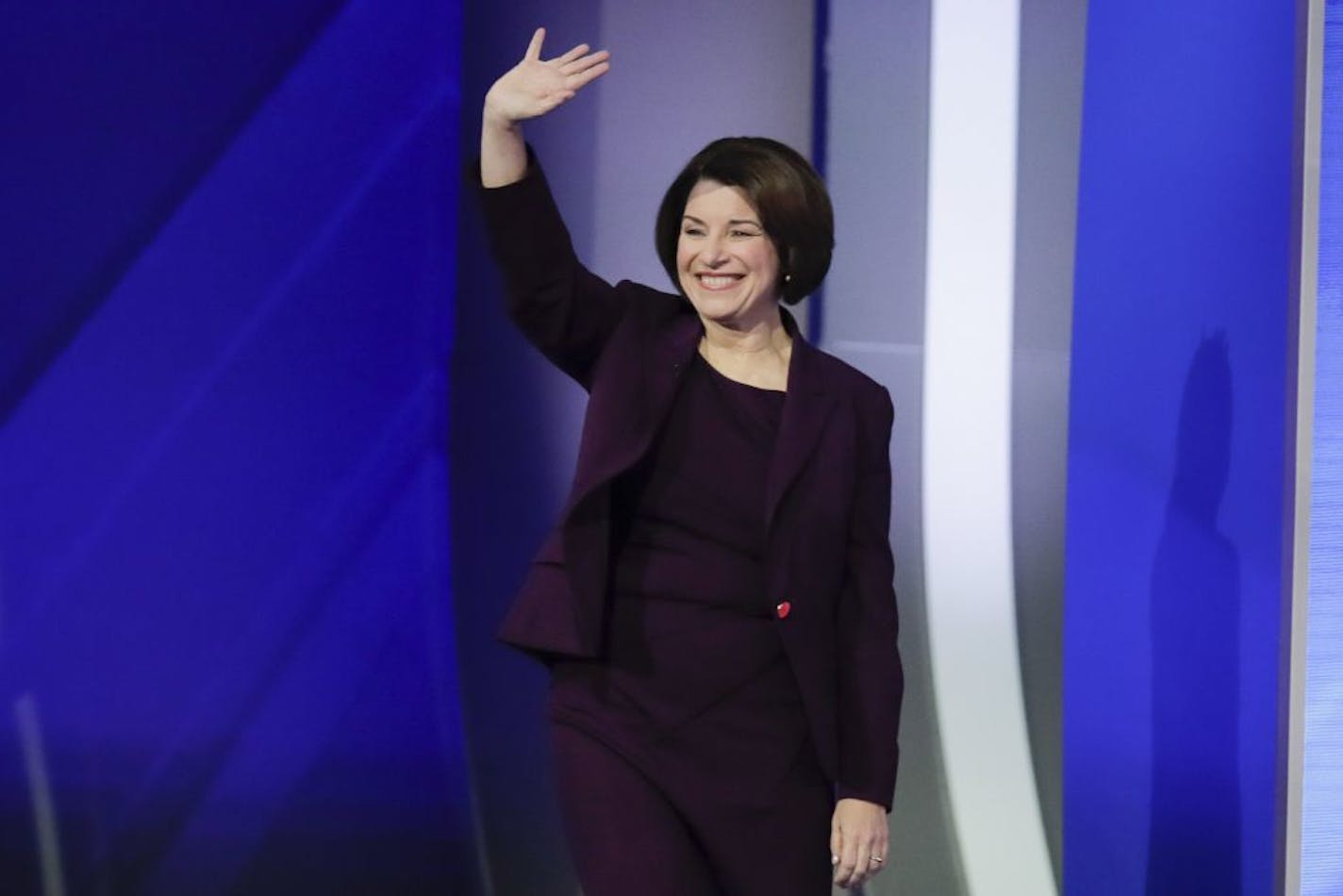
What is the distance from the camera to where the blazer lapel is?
6.98ft

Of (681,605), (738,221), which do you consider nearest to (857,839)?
(681,605)

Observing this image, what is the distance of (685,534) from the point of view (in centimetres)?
213

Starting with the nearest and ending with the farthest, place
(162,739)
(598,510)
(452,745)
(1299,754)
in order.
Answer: (598,510)
(1299,754)
(162,739)
(452,745)

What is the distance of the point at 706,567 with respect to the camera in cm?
213

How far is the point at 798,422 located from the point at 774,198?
0.93 ft

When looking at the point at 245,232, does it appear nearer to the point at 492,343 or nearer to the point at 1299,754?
the point at 492,343

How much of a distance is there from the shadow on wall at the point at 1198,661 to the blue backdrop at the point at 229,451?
135 cm

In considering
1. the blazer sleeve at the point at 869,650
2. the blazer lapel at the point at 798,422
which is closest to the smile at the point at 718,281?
the blazer lapel at the point at 798,422

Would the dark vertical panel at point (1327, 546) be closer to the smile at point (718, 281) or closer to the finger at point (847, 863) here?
the finger at point (847, 863)

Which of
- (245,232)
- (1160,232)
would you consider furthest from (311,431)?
(1160,232)

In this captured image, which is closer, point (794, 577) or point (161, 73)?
point (794, 577)

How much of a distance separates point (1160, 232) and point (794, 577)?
1.70 metres

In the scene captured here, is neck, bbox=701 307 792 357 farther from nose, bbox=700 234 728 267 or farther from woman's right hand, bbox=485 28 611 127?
woman's right hand, bbox=485 28 611 127

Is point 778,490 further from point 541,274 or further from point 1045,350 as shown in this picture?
point 1045,350
